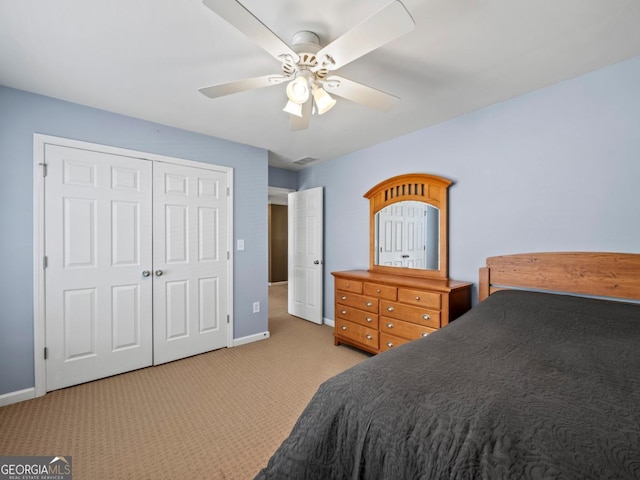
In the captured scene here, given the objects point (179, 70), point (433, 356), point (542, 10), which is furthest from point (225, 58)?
point (433, 356)

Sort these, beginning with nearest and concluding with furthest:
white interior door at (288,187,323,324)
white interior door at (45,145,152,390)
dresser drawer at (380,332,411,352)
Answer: white interior door at (45,145,152,390)
dresser drawer at (380,332,411,352)
white interior door at (288,187,323,324)

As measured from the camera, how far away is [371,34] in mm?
1186

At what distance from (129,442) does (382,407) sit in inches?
70.4

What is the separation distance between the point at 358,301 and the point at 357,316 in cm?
17

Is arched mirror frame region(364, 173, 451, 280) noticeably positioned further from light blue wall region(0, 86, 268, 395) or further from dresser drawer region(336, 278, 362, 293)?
light blue wall region(0, 86, 268, 395)

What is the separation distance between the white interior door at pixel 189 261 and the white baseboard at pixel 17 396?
2.85 ft

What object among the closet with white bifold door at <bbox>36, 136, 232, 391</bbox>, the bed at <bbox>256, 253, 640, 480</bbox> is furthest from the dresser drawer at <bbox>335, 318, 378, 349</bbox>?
the bed at <bbox>256, 253, 640, 480</bbox>

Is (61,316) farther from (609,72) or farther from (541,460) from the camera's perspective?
(609,72)

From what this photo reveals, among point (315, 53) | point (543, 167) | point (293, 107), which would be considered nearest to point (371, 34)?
point (315, 53)

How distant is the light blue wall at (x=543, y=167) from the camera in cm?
181

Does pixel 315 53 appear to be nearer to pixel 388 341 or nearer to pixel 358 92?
pixel 358 92

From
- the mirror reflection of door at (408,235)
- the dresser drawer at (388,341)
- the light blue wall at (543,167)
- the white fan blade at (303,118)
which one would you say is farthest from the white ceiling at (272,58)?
the dresser drawer at (388,341)

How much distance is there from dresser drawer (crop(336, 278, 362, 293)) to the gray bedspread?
5.61 ft

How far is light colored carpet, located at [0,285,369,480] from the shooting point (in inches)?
62.3
